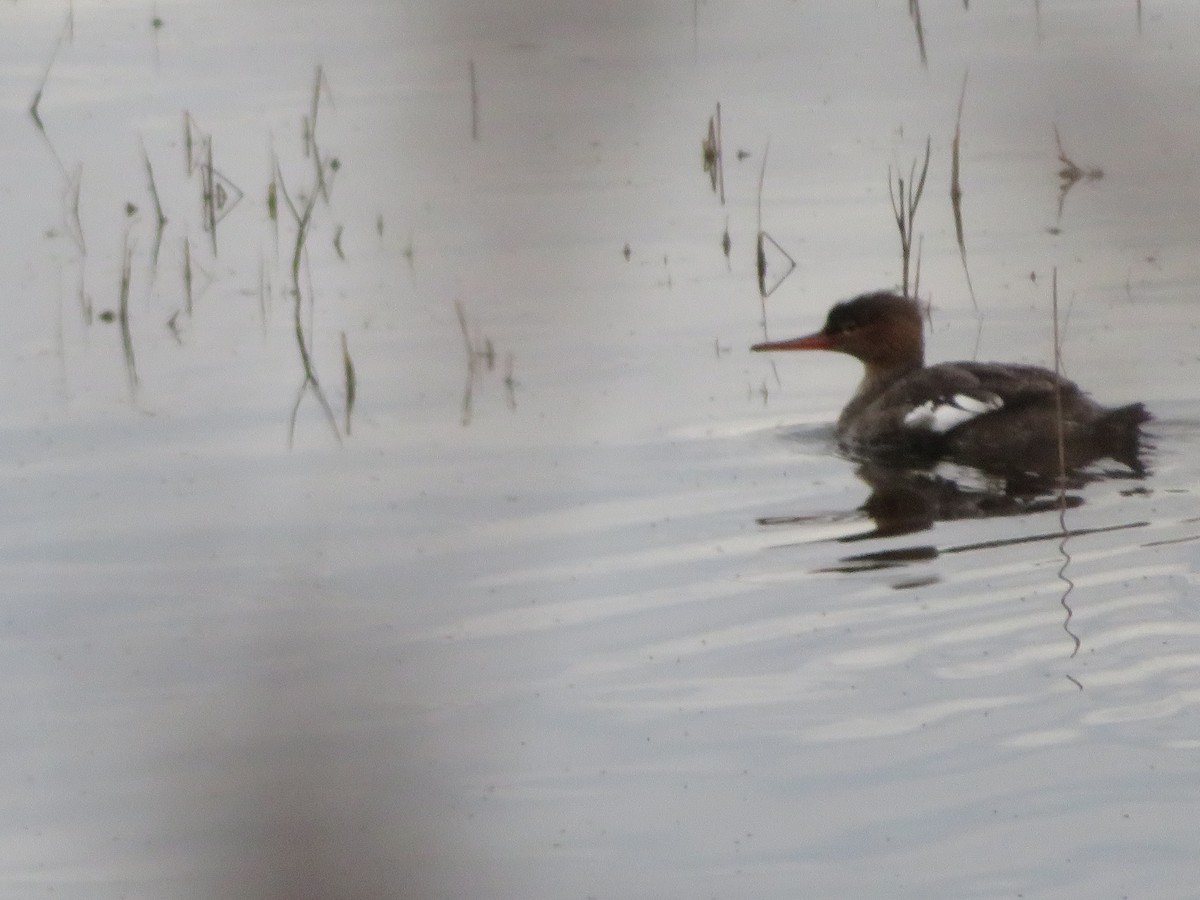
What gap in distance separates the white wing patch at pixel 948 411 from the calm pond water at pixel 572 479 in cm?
41

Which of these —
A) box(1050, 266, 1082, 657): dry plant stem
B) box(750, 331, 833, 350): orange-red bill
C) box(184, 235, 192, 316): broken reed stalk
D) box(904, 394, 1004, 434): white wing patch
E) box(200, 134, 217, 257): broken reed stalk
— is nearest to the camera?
box(1050, 266, 1082, 657): dry plant stem

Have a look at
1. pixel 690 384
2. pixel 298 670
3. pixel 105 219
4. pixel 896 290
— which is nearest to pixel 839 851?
pixel 298 670

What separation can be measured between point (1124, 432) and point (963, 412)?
0.73 meters

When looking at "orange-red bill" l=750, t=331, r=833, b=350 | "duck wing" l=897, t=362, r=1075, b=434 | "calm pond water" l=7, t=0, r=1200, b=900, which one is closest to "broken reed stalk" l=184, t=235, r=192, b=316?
"calm pond water" l=7, t=0, r=1200, b=900

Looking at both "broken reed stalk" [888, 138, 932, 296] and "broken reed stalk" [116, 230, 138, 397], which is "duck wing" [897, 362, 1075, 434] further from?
"broken reed stalk" [116, 230, 138, 397]

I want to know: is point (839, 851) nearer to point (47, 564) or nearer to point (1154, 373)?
point (47, 564)

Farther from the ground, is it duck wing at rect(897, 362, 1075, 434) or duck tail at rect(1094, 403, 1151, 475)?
duck wing at rect(897, 362, 1075, 434)

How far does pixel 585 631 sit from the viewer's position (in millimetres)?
5559

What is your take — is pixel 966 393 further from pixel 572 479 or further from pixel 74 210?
pixel 74 210

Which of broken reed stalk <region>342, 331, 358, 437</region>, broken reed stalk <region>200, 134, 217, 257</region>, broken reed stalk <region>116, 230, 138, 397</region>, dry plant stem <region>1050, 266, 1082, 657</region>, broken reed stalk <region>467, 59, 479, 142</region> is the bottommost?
dry plant stem <region>1050, 266, 1082, 657</region>

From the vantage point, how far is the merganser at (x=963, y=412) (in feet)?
24.7

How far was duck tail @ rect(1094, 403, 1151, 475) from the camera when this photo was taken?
732cm

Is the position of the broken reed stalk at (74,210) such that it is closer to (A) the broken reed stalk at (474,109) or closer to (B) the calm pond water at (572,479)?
Answer: (B) the calm pond water at (572,479)

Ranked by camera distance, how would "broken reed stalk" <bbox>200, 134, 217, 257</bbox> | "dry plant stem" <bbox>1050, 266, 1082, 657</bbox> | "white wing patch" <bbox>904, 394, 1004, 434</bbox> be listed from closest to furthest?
"dry plant stem" <bbox>1050, 266, 1082, 657</bbox> < "white wing patch" <bbox>904, 394, 1004, 434</bbox> < "broken reed stalk" <bbox>200, 134, 217, 257</bbox>
